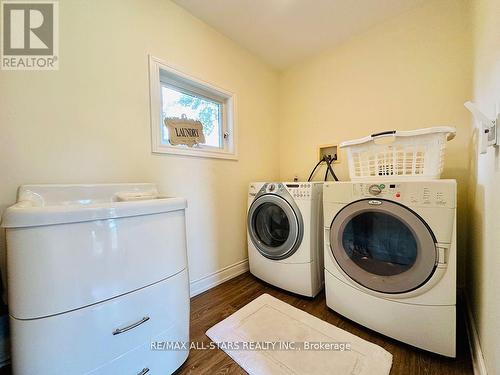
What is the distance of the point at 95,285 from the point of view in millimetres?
671

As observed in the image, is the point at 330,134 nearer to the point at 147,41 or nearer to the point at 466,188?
the point at 466,188

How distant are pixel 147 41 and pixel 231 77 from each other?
29.2 inches

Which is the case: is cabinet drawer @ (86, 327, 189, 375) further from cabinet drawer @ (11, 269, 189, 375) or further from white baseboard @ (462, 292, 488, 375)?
white baseboard @ (462, 292, 488, 375)

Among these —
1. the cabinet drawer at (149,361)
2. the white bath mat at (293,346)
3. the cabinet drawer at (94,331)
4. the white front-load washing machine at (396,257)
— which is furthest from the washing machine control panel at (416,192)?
the cabinet drawer at (149,361)

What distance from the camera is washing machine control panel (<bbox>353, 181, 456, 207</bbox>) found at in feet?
2.97

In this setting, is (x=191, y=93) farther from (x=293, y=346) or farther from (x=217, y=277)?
(x=293, y=346)

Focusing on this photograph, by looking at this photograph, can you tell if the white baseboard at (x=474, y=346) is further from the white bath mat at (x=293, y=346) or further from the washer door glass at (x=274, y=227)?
the washer door glass at (x=274, y=227)

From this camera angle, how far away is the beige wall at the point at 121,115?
3.10 feet

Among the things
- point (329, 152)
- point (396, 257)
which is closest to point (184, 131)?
point (329, 152)

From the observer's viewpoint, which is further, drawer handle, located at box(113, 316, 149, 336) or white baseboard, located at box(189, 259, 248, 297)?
white baseboard, located at box(189, 259, 248, 297)

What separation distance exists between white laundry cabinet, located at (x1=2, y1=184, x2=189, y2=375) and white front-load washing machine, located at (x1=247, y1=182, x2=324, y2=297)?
824 mm

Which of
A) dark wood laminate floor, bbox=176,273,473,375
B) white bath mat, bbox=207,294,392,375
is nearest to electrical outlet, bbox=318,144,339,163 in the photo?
dark wood laminate floor, bbox=176,273,473,375

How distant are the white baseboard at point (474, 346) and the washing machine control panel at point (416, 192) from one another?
66cm

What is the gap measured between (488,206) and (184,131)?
1.79 metres
